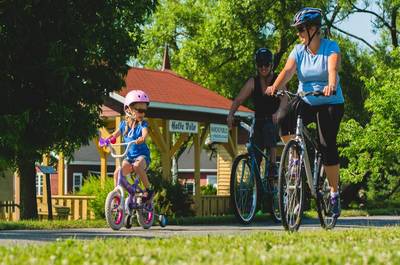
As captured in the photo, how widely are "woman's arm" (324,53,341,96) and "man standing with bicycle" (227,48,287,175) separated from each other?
2.35 metres

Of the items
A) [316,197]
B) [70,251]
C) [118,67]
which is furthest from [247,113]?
[70,251]

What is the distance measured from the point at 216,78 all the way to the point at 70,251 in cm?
3325

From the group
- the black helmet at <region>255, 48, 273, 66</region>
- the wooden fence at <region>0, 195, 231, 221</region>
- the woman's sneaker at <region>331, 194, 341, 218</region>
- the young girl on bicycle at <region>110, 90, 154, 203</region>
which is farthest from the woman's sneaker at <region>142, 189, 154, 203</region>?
the wooden fence at <region>0, 195, 231, 221</region>

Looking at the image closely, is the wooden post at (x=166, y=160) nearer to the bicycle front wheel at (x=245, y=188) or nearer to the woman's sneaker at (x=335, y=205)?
the bicycle front wheel at (x=245, y=188)

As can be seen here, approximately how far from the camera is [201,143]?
86.9 feet

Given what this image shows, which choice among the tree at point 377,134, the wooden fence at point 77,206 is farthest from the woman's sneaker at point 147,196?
the tree at point 377,134

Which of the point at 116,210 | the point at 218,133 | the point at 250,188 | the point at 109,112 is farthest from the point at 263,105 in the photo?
the point at 218,133

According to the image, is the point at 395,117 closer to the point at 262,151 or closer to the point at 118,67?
the point at 118,67

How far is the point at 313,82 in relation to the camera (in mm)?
9367

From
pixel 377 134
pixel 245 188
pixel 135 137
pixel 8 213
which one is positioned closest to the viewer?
pixel 245 188

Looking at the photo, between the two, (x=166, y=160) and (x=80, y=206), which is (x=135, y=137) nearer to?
(x=166, y=160)

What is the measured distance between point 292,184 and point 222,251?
9.50ft

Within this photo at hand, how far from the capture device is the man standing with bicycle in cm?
1155

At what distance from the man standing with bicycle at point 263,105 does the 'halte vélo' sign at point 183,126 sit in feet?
41.5
